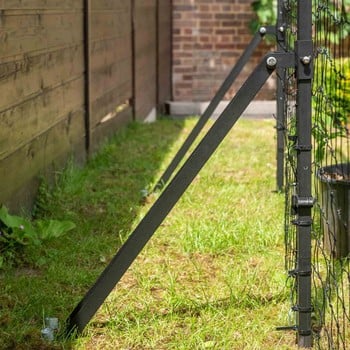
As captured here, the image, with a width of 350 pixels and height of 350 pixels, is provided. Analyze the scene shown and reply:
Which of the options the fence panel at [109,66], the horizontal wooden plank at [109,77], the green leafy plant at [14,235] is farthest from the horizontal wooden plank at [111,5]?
the green leafy plant at [14,235]

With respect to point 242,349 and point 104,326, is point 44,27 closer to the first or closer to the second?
point 104,326

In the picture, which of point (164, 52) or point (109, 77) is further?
point (164, 52)

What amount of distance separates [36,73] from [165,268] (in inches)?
57.9

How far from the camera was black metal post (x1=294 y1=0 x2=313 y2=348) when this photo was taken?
10.6 feet

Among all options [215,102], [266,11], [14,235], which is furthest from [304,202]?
[266,11]

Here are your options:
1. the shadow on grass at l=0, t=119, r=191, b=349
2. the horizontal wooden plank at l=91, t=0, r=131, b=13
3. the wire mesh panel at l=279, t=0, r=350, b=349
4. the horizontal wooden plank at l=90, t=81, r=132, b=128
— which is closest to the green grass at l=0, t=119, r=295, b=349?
the shadow on grass at l=0, t=119, r=191, b=349

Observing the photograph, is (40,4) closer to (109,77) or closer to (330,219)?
(330,219)

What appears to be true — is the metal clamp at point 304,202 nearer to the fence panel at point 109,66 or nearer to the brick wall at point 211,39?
the fence panel at point 109,66

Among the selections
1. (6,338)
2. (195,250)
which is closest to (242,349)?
(6,338)

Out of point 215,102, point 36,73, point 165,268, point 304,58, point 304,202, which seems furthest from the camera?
point 215,102

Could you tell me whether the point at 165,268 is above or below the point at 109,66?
A: below

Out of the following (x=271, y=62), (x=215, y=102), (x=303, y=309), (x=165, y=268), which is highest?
(x=271, y=62)

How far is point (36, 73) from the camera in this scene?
5.32m

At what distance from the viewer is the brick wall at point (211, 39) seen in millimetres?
11281
